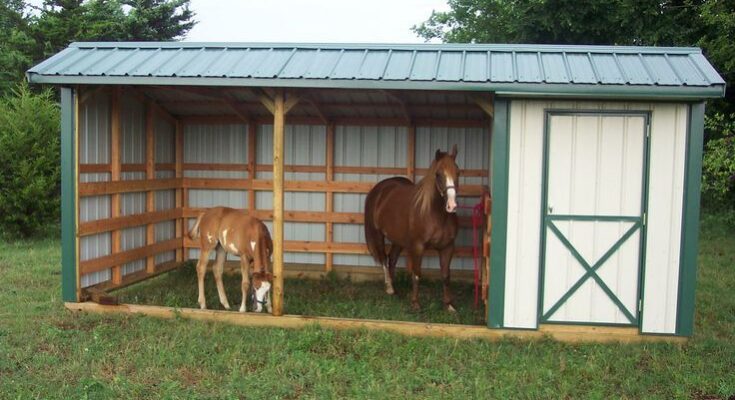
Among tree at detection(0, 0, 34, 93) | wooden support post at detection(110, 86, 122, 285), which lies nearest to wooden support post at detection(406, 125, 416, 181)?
wooden support post at detection(110, 86, 122, 285)

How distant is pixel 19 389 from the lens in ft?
15.5

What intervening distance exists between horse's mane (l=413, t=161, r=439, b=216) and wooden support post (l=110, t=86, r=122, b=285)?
3611mm

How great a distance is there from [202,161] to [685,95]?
668 cm

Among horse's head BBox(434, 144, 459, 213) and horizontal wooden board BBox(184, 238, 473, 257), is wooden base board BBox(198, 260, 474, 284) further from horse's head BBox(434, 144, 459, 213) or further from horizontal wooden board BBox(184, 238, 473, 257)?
horse's head BBox(434, 144, 459, 213)

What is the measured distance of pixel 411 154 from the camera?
9141 mm

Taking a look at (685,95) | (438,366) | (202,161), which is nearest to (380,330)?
(438,366)

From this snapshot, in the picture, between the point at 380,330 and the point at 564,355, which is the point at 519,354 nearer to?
the point at 564,355

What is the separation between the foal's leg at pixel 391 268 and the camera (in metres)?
8.53

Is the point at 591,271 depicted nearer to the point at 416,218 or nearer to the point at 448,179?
the point at 448,179

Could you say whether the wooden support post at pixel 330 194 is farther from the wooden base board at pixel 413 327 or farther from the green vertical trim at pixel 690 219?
the green vertical trim at pixel 690 219

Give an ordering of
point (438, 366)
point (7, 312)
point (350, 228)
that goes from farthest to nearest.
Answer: point (350, 228) < point (7, 312) < point (438, 366)

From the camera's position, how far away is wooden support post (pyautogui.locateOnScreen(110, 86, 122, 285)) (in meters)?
7.69

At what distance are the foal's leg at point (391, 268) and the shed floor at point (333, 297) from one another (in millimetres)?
125

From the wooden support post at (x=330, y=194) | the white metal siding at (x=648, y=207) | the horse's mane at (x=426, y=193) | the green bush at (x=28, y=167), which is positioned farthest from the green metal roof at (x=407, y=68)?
the green bush at (x=28, y=167)
